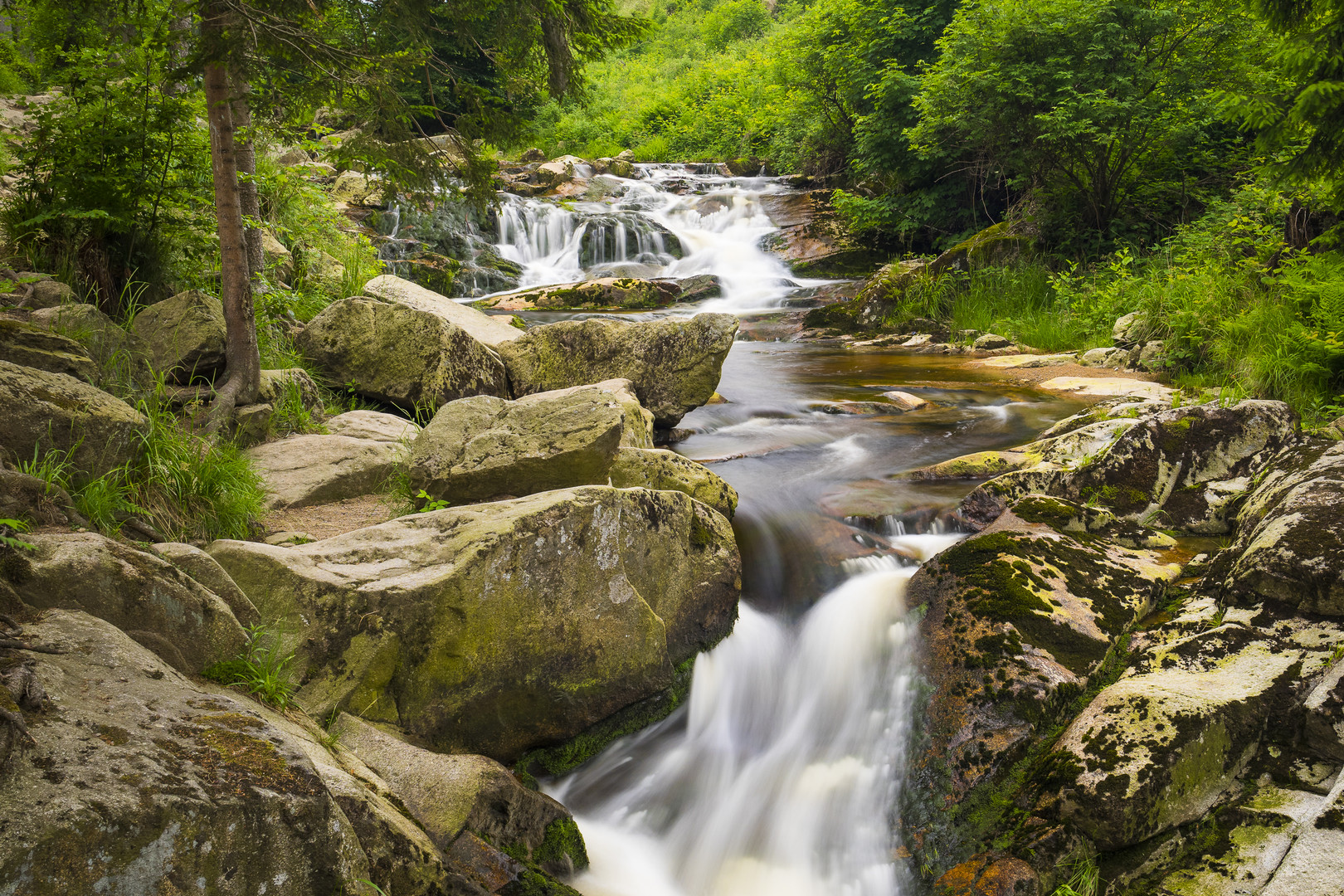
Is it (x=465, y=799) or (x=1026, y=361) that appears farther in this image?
(x=1026, y=361)

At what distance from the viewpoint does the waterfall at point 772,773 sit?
11.5 feet

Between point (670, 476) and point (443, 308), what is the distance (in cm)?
413

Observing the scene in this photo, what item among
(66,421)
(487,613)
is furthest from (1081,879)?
(66,421)

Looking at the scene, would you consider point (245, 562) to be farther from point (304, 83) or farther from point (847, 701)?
point (304, 83)

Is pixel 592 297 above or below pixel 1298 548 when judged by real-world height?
above

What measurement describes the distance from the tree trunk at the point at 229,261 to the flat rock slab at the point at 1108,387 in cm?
857

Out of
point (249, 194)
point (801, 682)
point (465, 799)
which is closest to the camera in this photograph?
point (465, 799)

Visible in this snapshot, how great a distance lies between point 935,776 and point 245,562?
10.6 ft

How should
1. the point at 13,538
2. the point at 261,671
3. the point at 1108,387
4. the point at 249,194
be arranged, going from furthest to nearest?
the point at 1108,387 < the point at 249,194 < the point at 261,671 < the point at 13,538

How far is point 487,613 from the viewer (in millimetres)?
3582

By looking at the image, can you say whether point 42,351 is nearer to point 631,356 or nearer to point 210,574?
point 210,574

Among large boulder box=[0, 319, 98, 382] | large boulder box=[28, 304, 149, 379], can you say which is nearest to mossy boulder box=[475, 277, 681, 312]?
large boulder box=[28, 304, 149, 379]

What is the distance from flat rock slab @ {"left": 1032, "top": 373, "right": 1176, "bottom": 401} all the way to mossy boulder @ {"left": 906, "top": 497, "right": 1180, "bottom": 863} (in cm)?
524

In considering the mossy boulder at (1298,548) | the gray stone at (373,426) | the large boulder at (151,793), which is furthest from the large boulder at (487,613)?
the mossy boulder at (1298,548)
